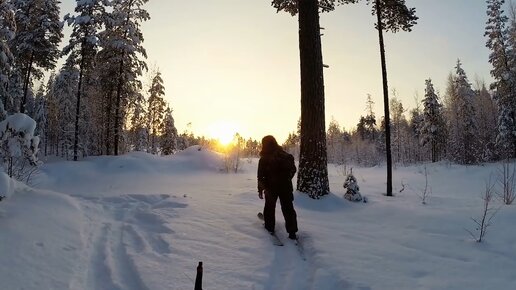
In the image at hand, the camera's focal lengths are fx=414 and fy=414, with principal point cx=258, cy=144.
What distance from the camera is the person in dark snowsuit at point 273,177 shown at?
7578mm

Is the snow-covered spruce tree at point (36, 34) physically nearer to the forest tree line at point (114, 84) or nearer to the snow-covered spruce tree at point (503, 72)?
the forest tree line at point (114, 84)

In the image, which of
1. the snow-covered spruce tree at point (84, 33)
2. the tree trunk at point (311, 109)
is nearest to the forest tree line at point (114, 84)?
the snow-covered spruce tree at point (84, 33)

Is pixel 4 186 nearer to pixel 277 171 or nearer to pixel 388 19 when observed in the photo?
pixel 277 171

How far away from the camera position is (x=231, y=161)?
66.7 feet

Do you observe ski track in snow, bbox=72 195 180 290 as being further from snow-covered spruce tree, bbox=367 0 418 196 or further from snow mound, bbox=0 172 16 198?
snow-covered spruce tree, bbox=367 0 418 196

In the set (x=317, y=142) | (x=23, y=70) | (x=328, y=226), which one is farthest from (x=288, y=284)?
(x=23, y=70)

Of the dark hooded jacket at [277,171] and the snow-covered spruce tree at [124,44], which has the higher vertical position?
the snow-covered spruce tree at [124,44]

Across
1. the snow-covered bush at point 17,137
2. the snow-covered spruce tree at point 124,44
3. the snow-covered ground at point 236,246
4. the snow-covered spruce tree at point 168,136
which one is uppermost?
the snow-covered spruce tree at point 124,44

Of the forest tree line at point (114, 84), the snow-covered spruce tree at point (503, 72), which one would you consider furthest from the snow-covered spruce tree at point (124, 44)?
the snow-covered spruce tree at point (503, 72)

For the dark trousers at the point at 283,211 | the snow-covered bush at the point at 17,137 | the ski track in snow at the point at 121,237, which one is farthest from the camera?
the dark trousers at the point at 283,211

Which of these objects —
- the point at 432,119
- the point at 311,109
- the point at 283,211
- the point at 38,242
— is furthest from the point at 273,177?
the point at 432,119

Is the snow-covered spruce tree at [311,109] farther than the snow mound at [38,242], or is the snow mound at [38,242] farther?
the snow-covered spruce tree at [311,109]

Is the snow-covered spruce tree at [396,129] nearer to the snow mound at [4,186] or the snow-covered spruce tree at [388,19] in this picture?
the snow-covered spruce tree at [388,19]

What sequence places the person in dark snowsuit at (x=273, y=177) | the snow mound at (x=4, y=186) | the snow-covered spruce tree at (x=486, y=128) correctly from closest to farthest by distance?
the snow mound at (x=4, y=186), the person in dark snowsuit at (x=273, y=177), the snow-covered spruce tree at (x=486, y=128)
